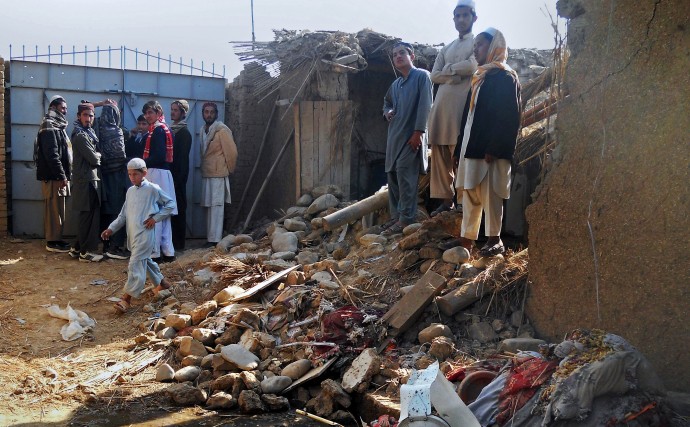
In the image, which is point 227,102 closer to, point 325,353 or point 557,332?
point 325,353

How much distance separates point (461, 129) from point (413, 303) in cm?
183

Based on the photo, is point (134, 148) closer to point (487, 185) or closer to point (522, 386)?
point (487, 185)

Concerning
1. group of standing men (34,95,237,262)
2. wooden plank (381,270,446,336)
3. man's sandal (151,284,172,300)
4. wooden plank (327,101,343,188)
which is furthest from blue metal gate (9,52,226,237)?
wooden plank (381,270,446,336)

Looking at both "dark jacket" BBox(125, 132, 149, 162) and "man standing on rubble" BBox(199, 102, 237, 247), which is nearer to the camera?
"dark jacket" BBox(125, 132, 149, 162)

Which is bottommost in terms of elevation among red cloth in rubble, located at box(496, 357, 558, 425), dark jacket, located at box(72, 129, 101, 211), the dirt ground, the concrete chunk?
the dirt ground

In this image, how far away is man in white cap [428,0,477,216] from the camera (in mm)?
6801

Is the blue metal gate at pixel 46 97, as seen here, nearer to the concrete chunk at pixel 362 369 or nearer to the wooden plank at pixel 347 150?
the wooden plank at pixel 347 150

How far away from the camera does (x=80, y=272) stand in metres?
8.70

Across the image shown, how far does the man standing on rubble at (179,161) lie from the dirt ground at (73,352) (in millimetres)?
446

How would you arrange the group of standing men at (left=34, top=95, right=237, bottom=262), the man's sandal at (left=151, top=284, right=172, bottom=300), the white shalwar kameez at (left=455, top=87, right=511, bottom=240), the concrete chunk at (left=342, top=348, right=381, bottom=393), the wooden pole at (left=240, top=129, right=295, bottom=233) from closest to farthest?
the concrete chunk at (left=342, top=348, right=381, bottom=393), the white shalwar kameez at (left=455, top=87, right=511, bottom=240), the man's sandal at (left=151, top=284, right=172, bottom=300), the group of standing men at (left=34, top=95, right=237, bottom=262), the wooden pole at (left=240, top=129, right=295, bottom=233)

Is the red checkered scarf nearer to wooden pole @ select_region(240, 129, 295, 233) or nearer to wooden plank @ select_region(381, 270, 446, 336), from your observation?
wooden pole @ select_region(240, 129, 295, 233)

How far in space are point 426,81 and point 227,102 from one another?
15.8ft

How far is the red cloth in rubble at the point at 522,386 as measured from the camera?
373 centimetres

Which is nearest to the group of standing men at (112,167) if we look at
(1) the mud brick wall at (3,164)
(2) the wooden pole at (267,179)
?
(2) the wooden pole at (267,179)
